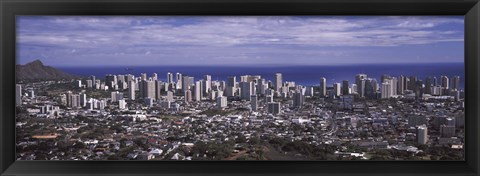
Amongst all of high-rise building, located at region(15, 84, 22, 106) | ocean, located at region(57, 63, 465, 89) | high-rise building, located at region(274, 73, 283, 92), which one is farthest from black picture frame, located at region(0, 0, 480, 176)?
high-rise building, located at region(274, 73, 283, 92)

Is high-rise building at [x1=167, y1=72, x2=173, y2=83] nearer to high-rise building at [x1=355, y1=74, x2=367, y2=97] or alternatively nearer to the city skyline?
the city skyline

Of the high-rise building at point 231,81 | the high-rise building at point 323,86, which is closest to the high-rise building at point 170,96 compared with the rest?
the high-rise building at point 231,81

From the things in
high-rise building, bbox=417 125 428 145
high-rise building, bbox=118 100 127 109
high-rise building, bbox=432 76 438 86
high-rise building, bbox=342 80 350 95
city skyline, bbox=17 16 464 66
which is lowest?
high-rise building, bbox=417 125 428 145

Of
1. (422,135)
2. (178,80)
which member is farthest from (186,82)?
(422,135)

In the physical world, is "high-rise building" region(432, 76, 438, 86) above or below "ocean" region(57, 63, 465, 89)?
below

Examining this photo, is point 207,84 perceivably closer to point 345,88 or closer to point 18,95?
point 345,88

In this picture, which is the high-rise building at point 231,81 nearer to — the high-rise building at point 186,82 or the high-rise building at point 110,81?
the high-rise building at point 186,82
